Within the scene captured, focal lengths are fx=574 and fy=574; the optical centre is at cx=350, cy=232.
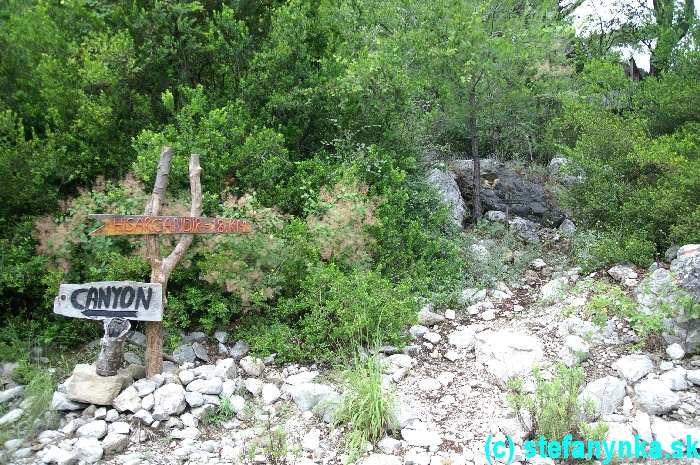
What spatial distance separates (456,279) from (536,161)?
517 cm

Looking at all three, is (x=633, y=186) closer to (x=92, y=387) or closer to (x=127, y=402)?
(x=127, y=402)

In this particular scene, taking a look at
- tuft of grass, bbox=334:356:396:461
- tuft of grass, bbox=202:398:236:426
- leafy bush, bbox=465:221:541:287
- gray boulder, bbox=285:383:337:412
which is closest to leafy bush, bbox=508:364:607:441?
tuft of grass, bbox=334:356:396:461

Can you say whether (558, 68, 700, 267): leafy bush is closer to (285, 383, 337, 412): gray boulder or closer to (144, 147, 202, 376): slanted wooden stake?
(285, 383, 337, 412): gray boulder

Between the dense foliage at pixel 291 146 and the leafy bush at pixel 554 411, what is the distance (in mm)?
1544

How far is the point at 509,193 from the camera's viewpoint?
10.1m

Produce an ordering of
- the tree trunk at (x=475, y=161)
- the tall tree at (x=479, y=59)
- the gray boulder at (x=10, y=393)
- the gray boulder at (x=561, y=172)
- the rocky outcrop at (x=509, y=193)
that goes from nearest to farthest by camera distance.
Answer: the gray boulder at (x=10, y=393), the gray boulder at (x=561, y=172), the tall tree at (x=479, y=59), the tree trunk at (x=475, y=161), the rocky outcrop at (x=509, y=193)

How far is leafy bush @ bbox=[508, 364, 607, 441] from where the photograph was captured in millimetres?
3996

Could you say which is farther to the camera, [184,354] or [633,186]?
[633,186]

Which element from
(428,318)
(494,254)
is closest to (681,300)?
(428,318)

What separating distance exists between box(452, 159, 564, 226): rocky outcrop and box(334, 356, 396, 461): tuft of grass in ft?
20.1

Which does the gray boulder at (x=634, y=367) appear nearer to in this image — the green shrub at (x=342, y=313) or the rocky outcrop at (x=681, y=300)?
the rocky outcrop at (x=681, y=300)

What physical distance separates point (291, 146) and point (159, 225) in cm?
340

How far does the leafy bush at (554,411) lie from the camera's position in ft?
13.1

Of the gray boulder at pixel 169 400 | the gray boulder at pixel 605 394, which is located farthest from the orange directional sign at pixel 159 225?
the gray boulder at pixel 605 394
